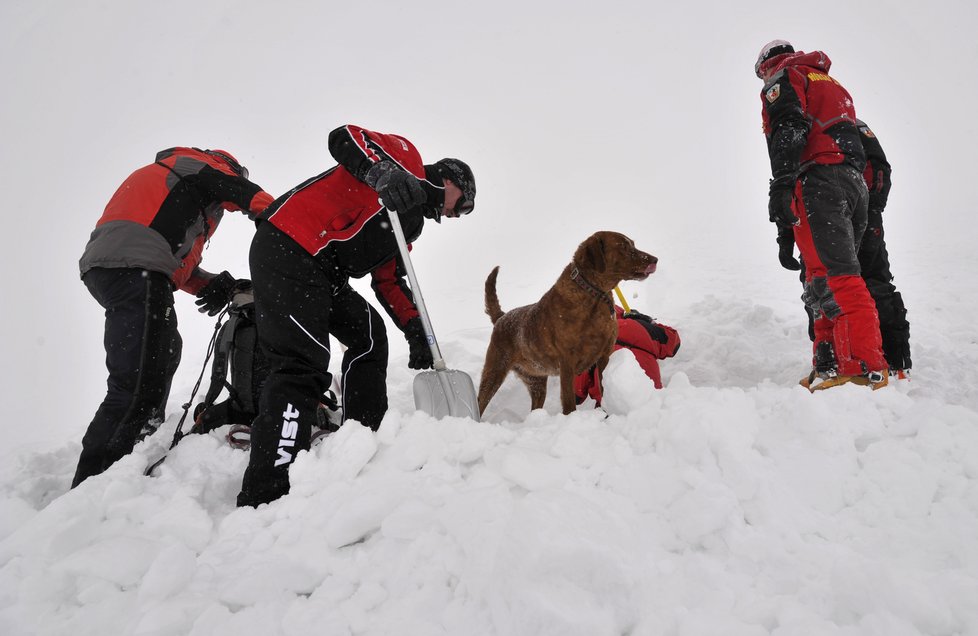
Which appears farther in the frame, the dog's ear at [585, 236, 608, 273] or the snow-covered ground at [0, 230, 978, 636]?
the dog's ear at [585, 236, 608, 273]

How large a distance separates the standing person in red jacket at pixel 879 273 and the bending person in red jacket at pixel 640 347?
0.95 m

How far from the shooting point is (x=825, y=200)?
262cm

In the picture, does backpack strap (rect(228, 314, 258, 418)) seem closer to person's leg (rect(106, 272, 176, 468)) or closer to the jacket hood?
person's leg (rect(106, 272, 176, 468))

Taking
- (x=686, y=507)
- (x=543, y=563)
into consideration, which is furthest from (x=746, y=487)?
(x=543, y=563)

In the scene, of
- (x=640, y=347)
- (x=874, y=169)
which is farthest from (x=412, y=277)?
(x=874, y=169)

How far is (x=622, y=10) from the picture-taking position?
6196 inches

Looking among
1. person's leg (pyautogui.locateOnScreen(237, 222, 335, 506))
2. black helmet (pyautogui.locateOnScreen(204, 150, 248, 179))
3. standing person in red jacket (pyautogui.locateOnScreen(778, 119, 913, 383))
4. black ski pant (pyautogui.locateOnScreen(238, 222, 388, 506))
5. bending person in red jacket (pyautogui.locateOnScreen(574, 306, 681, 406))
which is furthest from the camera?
bending person in red jacket (pyautogui.locateOnScreen(574, 306, 681, 406))

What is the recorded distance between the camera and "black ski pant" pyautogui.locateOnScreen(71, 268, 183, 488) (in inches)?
76.8

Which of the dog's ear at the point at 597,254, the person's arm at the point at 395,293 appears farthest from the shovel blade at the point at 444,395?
the dog's ear at the point at 597,254

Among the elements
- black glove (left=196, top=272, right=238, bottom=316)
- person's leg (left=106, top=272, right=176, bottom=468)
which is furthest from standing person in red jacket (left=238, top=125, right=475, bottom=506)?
black glove (left=196, top=272, right=238, bottom=316)

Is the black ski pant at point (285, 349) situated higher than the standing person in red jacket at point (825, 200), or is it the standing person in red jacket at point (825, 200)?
the standing person in red jacket at point (825, 200)

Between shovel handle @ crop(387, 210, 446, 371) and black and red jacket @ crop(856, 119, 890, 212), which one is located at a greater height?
black and red jacket @ crop(856, 119, 890, 212)

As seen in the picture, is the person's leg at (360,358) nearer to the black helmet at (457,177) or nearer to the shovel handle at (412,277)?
the shovel handle at (412,277)

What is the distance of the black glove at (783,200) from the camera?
2.68 m
